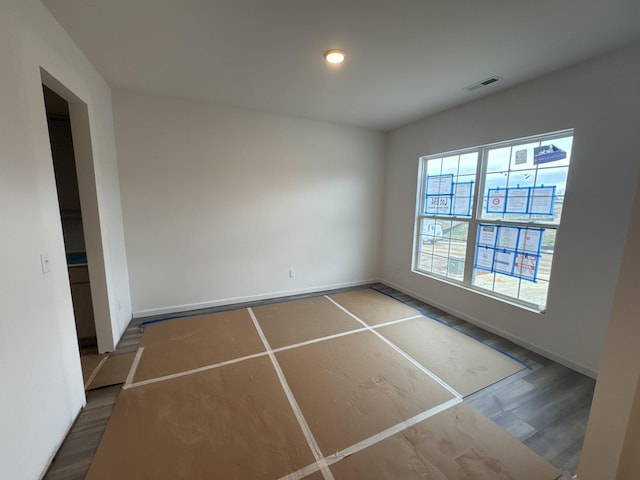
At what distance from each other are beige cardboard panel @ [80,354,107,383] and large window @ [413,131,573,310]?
3.97 metres

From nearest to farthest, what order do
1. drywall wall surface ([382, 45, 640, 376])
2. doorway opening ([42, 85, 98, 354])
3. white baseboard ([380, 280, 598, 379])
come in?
drywall wall surface ([382, 45, 640, 376]), white baseboard ([380, 280, 598, 379]), doorway opening ([42, 85, 98, 354])

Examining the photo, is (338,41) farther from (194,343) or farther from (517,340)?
(517,340)

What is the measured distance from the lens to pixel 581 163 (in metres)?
2.15

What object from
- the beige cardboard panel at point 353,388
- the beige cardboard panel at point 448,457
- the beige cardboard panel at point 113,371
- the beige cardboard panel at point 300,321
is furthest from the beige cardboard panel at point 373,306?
the beige cardboard panel at point 113,371

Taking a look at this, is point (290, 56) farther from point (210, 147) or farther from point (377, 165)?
point (377, 165)

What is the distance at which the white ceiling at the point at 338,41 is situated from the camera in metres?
1.59

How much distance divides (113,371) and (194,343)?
25.3 inches

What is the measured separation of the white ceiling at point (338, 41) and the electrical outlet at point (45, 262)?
156 centimetres

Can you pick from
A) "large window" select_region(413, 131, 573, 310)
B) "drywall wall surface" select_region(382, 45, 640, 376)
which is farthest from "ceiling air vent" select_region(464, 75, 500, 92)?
"large window" select_region(413, 131, 573, 310)

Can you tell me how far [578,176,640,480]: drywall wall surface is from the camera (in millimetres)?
1055

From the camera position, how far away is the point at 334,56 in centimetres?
208

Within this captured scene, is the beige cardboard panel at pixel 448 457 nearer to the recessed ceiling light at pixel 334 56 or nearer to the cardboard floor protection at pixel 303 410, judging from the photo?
the cardboard floor protection at pixel 303 410

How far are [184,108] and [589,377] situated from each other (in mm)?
4882

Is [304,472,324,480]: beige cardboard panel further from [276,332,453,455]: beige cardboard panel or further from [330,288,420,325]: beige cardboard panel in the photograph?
[330,288,420,325]: beige cardboard panel
